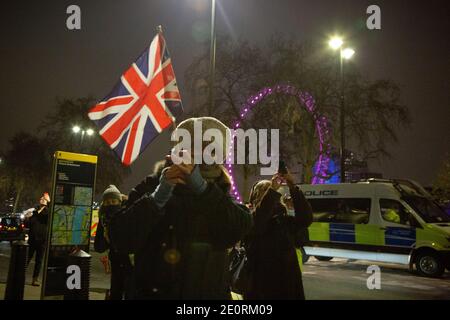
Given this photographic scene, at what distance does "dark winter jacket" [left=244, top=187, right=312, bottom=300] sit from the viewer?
3.90 m

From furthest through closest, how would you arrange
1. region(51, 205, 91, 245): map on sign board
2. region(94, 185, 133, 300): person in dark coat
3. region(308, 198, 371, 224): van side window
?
1. region(308, 198, 371, 224): van side window
2. region(51, 205, 91, 245): map on sign board
3. region(94, 185, 133, 300): person in dark coat

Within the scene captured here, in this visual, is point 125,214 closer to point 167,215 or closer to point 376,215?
point 167,215

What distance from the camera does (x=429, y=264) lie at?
11984 mm

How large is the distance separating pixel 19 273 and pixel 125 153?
227cm

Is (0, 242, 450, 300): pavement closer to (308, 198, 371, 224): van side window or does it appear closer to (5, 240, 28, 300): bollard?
(5, 240, 28, 300): bollard

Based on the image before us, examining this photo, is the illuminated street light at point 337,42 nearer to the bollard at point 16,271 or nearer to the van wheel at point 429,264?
the van wheel at point 429,264

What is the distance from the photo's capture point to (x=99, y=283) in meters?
9.73

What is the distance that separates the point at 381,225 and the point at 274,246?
1015 cm

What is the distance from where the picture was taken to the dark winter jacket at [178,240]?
6.64 ft

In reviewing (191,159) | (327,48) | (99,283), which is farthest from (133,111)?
(327,48)

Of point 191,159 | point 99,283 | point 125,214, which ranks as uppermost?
point 191,159

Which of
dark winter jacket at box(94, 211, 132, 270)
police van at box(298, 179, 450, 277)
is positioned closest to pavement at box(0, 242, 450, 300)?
police van at box(298, 179, 450, 277)

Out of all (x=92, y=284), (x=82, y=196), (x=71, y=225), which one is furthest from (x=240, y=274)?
(x=92, y=284)

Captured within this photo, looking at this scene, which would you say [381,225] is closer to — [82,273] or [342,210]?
[342,210]
